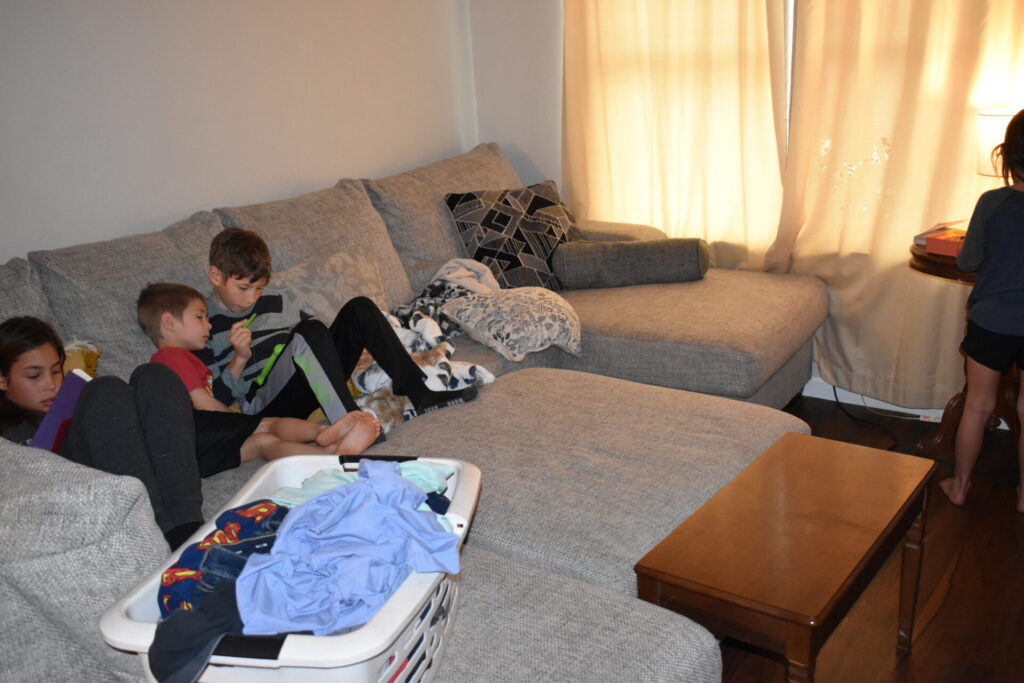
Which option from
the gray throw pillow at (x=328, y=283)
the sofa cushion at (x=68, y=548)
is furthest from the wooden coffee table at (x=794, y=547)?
Result: the gray throw pillow at (x=328, y=283)

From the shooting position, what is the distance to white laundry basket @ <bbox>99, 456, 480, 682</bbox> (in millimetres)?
1113

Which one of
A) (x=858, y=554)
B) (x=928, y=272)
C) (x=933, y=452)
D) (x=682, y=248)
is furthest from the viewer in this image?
(x=682, y=248)

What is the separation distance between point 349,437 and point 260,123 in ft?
4.51

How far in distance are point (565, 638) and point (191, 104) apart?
208 centimetres

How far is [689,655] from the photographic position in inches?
55.8

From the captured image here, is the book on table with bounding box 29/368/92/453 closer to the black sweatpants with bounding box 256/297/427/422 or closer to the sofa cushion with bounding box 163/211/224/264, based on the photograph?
the black sweatpants with bounding box 256/297/427/422

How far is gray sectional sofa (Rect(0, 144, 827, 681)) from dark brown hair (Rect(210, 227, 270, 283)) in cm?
11

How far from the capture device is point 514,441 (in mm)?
2168

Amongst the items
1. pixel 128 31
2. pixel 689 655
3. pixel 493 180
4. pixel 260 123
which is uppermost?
pixel 128 31

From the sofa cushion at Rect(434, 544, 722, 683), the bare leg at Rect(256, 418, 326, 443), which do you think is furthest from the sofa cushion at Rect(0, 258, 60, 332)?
the sofa cushion at Rect(434, 544, 722, 683)

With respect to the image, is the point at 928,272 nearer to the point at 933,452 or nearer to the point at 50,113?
the point at 933,452

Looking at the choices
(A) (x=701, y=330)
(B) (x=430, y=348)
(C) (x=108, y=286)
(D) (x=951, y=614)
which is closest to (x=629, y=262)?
(A) (x=701, y=330)

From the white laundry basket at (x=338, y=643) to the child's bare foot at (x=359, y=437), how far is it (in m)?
0.74

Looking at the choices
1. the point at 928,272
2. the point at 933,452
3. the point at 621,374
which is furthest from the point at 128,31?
the point at 933,452
